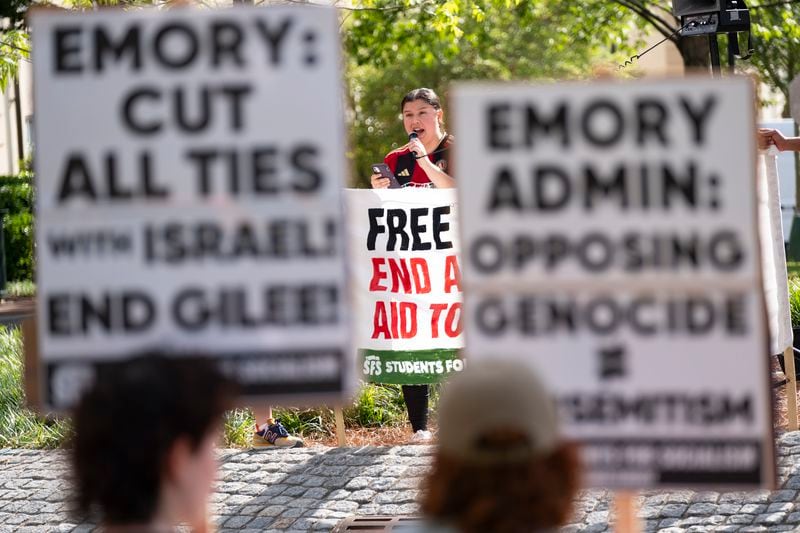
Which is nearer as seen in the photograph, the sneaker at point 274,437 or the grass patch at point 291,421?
the sneaker at point 274,437

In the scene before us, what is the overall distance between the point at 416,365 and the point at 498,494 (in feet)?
17.1

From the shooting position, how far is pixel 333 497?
21.9 ft

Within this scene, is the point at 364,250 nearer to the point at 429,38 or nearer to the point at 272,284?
the point at 272,284

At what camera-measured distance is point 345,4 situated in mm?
15211

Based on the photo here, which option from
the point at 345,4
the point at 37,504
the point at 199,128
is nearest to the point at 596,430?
the point at 199,128

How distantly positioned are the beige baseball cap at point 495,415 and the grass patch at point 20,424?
19.7ft

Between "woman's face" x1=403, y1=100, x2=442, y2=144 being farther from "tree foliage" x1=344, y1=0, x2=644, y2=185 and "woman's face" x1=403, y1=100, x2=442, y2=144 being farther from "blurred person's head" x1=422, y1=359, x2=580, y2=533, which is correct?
"tree foliage" x1=344, y1=0, x2=644, y2=185

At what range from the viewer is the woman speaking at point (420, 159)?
7.42 metres

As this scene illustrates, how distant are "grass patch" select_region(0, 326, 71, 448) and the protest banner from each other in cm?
197

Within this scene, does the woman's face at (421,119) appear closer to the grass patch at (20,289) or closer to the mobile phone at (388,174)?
the mobile phone at (388,174)

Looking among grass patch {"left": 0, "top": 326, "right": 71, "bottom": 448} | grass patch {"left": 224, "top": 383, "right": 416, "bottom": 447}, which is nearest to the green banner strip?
grass patch {"left": 224, "top": 383, "right": 416, "bottom": 447}

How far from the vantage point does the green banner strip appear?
7609 mm

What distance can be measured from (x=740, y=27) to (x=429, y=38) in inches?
361

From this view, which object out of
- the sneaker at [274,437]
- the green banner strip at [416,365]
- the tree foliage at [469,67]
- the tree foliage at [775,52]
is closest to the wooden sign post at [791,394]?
the green banner strip at [416,365]
